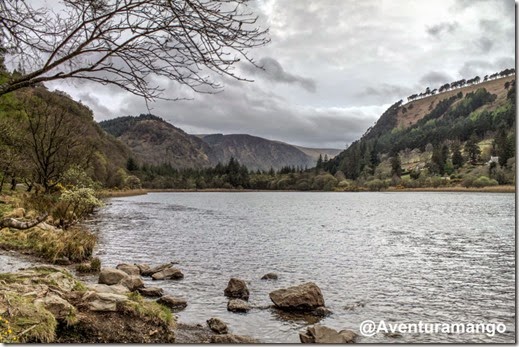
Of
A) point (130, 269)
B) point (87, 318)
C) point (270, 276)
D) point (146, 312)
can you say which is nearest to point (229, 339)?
point (146, 312)

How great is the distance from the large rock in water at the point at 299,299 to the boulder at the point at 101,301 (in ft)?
20.5

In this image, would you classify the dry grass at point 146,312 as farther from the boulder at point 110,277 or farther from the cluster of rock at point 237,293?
the boulder at point 110,277

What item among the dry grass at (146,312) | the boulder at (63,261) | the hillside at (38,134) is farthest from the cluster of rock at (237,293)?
the hillside at (38,134)

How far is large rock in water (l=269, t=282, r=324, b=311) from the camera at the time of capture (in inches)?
580

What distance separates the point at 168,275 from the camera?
64.7ft

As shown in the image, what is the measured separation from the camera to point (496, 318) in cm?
1461

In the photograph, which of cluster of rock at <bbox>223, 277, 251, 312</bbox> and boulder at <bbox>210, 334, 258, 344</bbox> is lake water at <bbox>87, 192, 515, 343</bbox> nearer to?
cluster of rock at <bbox>223, 277, 251, 312</bbox>

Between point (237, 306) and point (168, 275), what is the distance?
20.0 feet

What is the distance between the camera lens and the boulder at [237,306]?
14609mm

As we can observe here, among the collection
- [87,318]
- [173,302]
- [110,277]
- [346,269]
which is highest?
[87,318]

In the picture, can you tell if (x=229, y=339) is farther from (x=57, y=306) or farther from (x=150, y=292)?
(x=150, y=292)

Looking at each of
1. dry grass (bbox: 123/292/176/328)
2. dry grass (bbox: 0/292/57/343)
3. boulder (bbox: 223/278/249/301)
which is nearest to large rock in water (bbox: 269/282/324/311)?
boulder (bbox: 223/278/249/301)

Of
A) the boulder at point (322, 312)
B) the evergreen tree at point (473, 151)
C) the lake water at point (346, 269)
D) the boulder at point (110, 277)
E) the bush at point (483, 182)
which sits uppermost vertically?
the evergreen tree at point (473, 151)

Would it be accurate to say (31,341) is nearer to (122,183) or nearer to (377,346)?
(377,346)
